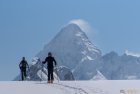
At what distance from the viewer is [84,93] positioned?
20875 mm

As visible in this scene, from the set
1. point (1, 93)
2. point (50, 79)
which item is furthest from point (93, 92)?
point (50, 79)

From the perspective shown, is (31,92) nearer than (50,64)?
Yes

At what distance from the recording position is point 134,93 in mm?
22172

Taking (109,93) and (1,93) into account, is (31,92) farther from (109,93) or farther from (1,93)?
(109,93)

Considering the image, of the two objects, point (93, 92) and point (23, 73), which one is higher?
point (23, 73)

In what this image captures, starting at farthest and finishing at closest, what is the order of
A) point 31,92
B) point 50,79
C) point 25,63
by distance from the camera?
point 25,63 < point 50,79 < point 31,92

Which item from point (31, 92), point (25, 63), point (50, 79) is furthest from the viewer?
point (25, 63)

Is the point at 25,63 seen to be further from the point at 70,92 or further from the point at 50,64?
the point at 70,92

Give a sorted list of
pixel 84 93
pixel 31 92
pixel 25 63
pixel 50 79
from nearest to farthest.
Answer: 1. pixel 84 93
2. pixel 31 92
3. pixel 50 79
4. pixel 25 63

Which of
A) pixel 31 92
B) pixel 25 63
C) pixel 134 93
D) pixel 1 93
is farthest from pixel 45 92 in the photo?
pixel 25 63

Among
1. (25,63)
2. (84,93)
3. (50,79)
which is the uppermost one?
→ (25,63)

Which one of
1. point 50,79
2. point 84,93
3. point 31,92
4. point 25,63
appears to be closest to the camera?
point 84,93

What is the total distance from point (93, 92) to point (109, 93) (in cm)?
67

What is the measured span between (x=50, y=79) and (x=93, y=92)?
11.8 metres
